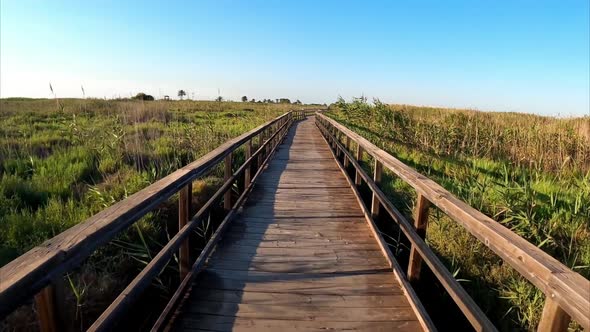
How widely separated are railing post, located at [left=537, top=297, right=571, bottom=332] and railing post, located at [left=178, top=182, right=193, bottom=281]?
2.28 meters

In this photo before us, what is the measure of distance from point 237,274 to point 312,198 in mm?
2755

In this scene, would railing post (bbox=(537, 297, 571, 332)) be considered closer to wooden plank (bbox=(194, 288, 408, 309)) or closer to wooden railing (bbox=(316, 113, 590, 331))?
wooden railing (bbox=(316, 113, 590, 331))

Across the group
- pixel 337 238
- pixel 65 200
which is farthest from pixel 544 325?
pixel 65 200

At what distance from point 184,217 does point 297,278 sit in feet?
3.46

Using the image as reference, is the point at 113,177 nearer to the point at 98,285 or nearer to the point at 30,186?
the point at 30,186

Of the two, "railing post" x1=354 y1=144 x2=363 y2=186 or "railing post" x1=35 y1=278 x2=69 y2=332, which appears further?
"railing post" x1=354 y1=144 x2=363 y2=186

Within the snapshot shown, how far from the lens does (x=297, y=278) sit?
3.14m

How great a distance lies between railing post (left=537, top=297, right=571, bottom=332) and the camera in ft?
4.35

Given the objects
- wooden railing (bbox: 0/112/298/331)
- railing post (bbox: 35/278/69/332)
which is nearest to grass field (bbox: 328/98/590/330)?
wooden railing (bbox: 0/112/298/331)

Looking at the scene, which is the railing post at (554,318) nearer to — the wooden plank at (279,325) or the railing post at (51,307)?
the wooden plank at (279,325)

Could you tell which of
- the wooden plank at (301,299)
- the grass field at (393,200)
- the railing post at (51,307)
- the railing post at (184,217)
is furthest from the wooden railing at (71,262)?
the grass field at (393,200)

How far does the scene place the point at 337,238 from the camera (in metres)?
4.10

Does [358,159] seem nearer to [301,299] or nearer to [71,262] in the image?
[301,299]

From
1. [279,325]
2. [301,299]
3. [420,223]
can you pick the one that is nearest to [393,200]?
[420,223]
